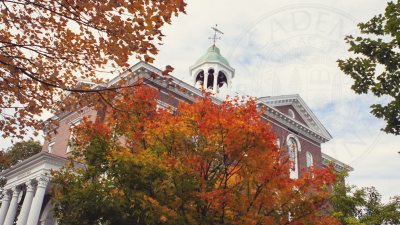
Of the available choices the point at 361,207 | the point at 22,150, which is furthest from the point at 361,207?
the point at 22,150

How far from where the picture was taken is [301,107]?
34969 mm

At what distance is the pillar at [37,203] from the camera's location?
20852mm

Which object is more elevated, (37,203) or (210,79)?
(210,79)

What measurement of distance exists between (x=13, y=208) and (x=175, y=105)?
12319 millimetres

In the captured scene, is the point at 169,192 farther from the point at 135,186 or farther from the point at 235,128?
the point at 235,128

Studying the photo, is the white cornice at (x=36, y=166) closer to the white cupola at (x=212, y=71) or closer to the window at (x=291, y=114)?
the white cupola at (x=212, y=71)

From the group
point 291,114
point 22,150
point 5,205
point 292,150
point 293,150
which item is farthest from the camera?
point 22,150

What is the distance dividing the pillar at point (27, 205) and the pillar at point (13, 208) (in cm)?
181

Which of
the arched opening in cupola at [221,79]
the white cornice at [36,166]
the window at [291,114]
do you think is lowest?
the white cornice at [36,166]

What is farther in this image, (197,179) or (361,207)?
(361,207)

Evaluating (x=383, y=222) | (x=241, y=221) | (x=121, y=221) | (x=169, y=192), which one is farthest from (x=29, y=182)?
(x=383, y=222)

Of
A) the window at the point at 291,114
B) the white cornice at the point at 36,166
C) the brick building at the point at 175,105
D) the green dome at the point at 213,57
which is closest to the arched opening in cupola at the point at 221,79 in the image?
the brick building at the point at 175,105

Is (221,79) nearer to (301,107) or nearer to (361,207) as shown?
(301,107)

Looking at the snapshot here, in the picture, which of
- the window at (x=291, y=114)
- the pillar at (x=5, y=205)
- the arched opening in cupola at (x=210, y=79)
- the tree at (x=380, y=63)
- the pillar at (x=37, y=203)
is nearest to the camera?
the tree at (x=380, y=63)
